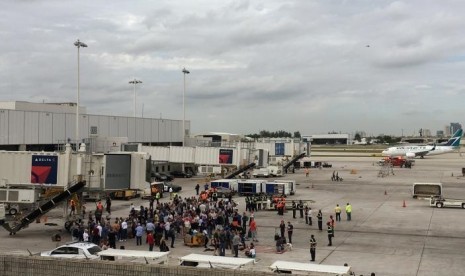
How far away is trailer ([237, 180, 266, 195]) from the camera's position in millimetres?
52344

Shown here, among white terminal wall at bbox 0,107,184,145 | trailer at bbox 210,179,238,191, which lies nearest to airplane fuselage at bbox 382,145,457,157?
white terminal wall at bbox 0,107,184,145

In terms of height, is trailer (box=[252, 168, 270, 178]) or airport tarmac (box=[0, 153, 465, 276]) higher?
trailer (box=[252, 168, 270, 178])

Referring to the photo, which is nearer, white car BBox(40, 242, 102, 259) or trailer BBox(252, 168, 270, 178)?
white car BBox(40, 242, 102, 259)

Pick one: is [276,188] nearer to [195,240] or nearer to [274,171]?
[195,240]

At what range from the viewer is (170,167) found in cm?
7825

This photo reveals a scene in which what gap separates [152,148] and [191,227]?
45.1 m

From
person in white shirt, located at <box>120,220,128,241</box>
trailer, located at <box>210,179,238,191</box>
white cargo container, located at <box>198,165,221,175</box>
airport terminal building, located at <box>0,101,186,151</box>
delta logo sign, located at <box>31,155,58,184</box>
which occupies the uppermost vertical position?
airport terminal building, located at <box>0,101,186,151</box>

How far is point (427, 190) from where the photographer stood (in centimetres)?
5028

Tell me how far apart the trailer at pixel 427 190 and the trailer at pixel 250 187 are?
48.5 ft

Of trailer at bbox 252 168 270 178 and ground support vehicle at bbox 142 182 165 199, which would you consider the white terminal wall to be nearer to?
ground support vehicle at bbox 142 182 165 199

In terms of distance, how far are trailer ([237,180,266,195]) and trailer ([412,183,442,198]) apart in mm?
14772

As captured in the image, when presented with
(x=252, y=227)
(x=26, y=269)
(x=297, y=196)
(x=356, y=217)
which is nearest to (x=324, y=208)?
(x=356, y=217)

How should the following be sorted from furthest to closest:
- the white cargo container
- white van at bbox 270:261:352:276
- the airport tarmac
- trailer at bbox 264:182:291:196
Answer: the white cargo container < trailer at bbox 264:182:291:196 < the airport tarmac < white van at bbox 270:261:352:276

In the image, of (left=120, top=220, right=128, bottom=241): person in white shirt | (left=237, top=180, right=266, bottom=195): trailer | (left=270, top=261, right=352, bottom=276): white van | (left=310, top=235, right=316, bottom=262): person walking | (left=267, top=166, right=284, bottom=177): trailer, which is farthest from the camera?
(left=267, top=166, right=284, bottom=177): trailer
